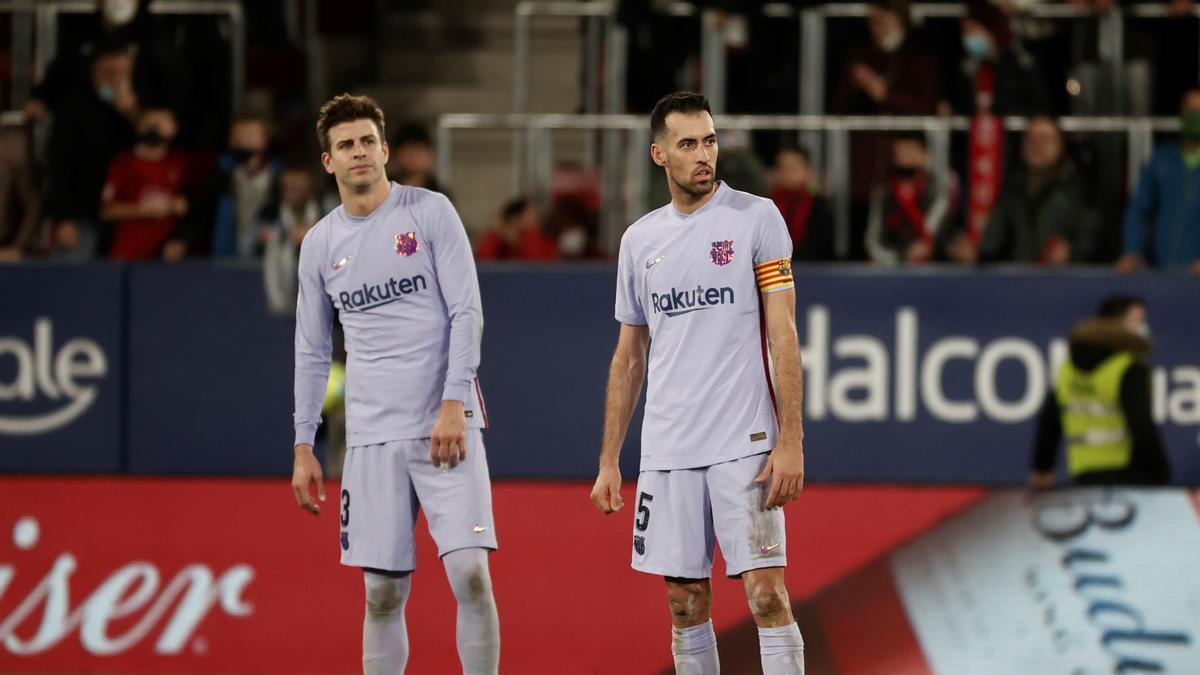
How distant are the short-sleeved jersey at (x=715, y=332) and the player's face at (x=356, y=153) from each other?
3.85 ft

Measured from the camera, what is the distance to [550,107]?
15227 millimetres

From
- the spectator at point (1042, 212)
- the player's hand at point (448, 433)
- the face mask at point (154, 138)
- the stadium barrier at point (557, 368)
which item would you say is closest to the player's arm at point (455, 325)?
the player's hand at point (448, 433)

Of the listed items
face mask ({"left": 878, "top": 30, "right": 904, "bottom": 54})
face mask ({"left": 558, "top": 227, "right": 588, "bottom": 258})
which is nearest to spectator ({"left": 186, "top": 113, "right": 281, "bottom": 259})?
face mask ({"left": 558, "top": 227, "right": 588, "bottom": 258})

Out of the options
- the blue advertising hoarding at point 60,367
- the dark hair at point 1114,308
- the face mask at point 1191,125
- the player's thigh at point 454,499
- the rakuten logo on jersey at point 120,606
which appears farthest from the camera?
the blue advertising hoarding at point 60,367

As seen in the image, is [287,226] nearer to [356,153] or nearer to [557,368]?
[557,368]

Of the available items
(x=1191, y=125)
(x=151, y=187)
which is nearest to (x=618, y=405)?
(x=1191, y=125)

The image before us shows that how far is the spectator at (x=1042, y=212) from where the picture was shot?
12.8 meters

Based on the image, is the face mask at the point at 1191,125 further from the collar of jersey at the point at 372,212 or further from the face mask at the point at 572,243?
the collar of jersey at the point at 372,212

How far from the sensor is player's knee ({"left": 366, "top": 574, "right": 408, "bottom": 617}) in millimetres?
7188

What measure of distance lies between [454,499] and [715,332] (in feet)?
3.90

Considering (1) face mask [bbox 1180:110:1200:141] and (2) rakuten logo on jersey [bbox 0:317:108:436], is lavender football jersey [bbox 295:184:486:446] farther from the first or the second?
(1) face mask [bbox 1180:110:1200:141]

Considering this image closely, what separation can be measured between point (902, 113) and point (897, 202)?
79 centimetres

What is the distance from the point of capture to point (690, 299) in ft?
22.0

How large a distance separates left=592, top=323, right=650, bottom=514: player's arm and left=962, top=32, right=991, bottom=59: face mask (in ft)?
22.8
